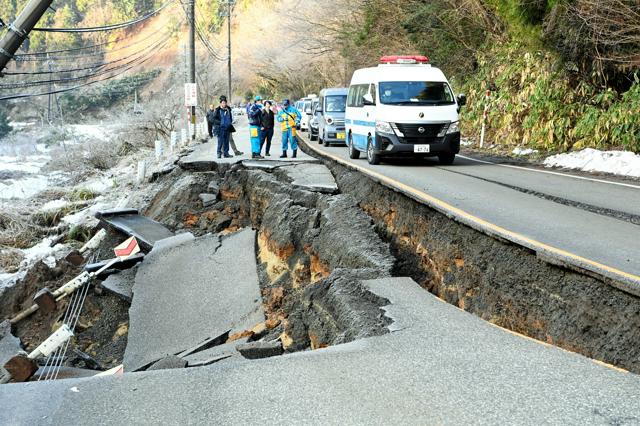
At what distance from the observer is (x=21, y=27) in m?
7.43

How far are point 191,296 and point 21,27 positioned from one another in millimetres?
→ 4881

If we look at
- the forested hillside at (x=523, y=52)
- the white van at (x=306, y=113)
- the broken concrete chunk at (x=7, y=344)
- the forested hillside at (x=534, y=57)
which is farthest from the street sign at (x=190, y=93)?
the broken concrete chunk at (x=7, y=344)

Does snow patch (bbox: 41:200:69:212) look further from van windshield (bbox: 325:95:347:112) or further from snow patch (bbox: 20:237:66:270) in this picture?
van windshield (bbox: 325:95:347:112)

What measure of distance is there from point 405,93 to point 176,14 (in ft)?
316

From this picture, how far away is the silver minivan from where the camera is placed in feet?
81.0

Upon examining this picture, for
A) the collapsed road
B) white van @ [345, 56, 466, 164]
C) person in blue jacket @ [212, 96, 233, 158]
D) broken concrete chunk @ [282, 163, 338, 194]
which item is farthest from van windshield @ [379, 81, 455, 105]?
person in blue jacket @ [212, 96, 233, 158]

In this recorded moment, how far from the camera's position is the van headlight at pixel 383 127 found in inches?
603

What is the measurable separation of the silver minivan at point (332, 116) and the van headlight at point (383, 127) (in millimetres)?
8672

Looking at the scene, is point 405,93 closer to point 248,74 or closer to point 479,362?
point 479,362

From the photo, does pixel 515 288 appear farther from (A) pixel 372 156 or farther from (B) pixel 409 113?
(A) pixel 372 156

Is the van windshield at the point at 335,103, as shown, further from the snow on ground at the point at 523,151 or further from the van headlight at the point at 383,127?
the van headlight at the point at 383,127

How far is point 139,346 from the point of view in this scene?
958 centimetres

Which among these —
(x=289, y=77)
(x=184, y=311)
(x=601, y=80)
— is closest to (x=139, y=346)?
(x=184, y=311)

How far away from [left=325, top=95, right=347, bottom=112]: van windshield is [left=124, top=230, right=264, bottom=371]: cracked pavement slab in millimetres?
14037
